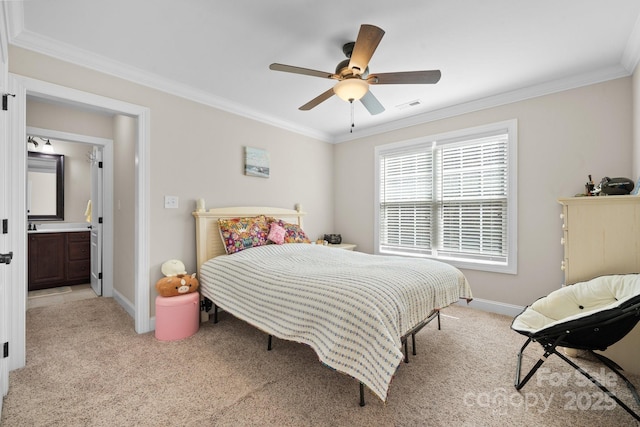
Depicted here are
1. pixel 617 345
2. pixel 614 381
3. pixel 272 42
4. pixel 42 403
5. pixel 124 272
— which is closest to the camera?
pixel 42 403

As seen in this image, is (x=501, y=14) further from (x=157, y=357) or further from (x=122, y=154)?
(x=122, y=154)

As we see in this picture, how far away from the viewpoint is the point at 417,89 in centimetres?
310

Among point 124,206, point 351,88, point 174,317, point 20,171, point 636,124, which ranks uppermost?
point 351,88

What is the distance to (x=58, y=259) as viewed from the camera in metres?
4.34

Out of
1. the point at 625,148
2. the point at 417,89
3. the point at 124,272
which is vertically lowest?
the point at 124,272

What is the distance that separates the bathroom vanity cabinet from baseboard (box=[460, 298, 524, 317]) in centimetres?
591

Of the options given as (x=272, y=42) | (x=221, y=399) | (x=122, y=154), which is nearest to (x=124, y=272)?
(x=122, y=154)

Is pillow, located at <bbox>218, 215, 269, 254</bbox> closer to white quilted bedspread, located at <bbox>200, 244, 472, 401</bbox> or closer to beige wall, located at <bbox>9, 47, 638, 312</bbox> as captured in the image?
white quilted bedspread, located at <bbox>200, 244, 472, 401</bbox>

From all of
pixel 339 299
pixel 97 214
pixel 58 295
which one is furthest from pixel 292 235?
pixel 58 295

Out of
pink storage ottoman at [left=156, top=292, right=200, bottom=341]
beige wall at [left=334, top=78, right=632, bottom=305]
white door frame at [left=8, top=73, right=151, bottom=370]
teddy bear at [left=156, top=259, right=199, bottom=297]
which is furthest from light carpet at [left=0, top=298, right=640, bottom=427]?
beige wall at [left=334, top=78, right=632, bottom=305]

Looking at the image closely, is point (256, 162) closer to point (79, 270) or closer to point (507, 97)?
point (507, 97)

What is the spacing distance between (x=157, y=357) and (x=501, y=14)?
3702mm

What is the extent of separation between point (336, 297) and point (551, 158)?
291cm

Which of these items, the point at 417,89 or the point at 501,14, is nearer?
the point at 501,14
